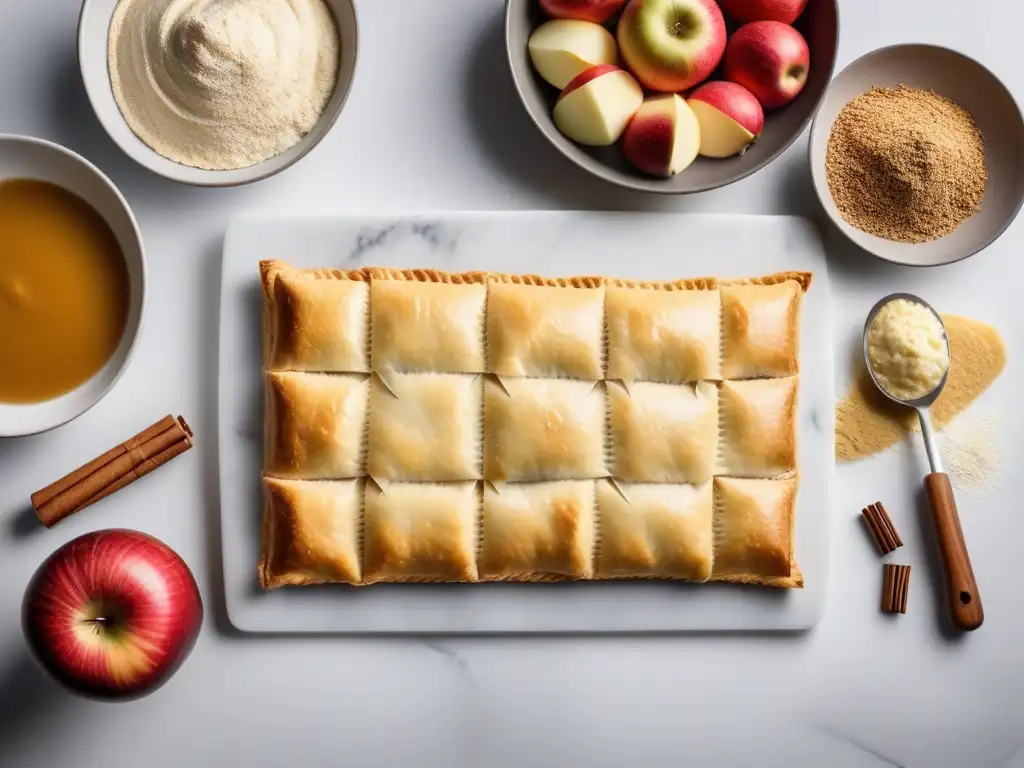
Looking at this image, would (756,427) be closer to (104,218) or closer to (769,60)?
(769,60)

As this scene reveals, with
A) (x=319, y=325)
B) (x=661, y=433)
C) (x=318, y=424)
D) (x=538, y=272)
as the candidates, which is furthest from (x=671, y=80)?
(x=318, y=424)

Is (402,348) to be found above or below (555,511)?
above

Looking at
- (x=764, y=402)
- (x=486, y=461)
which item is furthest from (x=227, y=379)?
(x=764, y=402)

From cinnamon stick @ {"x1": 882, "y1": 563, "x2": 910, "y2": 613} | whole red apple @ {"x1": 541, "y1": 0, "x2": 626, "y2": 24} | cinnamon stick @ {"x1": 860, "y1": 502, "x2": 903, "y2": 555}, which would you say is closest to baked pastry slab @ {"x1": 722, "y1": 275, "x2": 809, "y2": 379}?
cinnamon stick @ {"x1": 860, "y1": 502, "x2": 903, "y2": 555}

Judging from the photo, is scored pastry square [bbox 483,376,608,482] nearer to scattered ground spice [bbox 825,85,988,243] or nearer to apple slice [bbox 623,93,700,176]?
apple slice [bbox 623,93,700,176]

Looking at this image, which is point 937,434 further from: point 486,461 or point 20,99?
point 20,99

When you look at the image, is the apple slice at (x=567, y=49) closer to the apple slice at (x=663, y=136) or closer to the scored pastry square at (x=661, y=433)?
the apple slice at (x=663, y=136)
